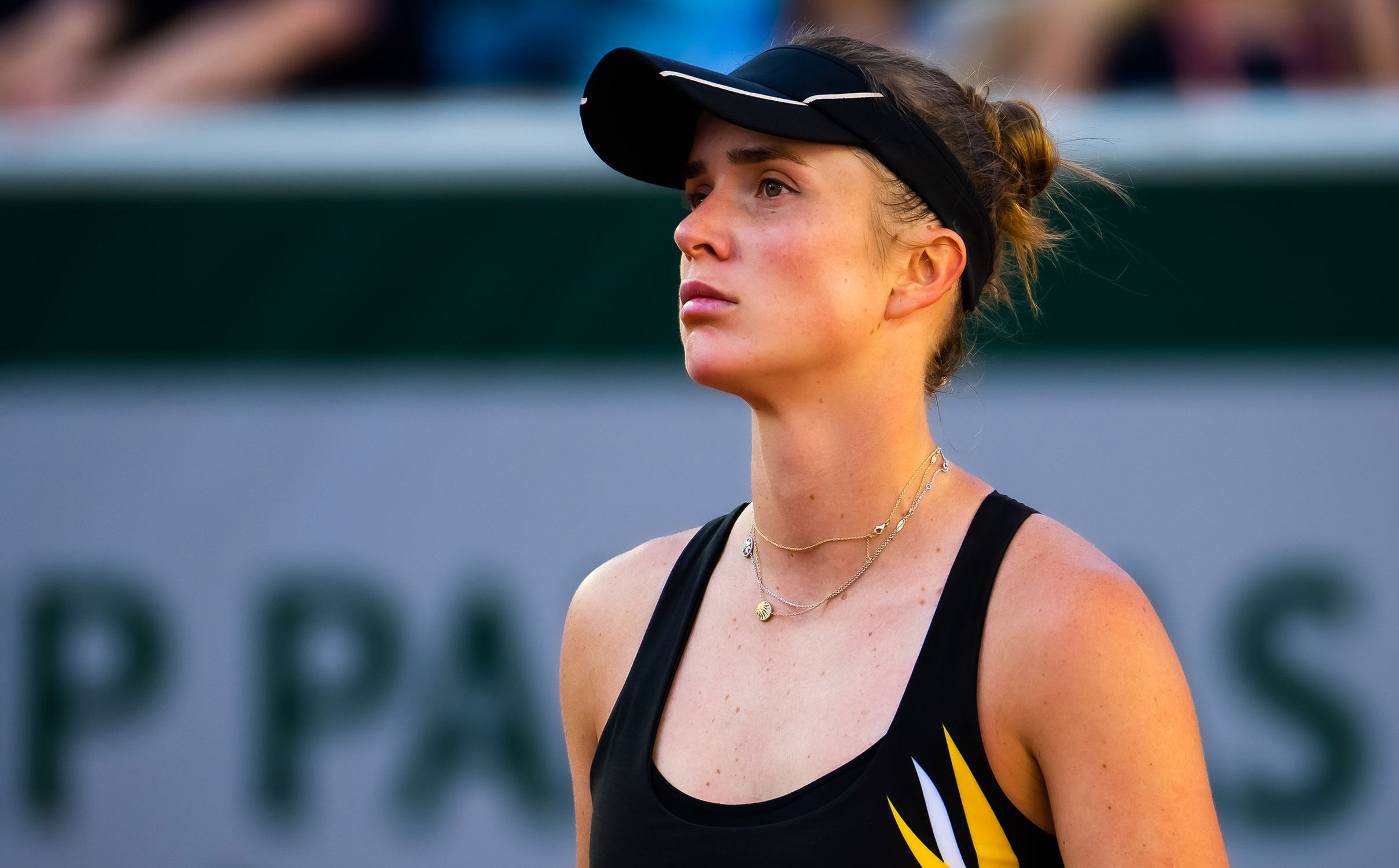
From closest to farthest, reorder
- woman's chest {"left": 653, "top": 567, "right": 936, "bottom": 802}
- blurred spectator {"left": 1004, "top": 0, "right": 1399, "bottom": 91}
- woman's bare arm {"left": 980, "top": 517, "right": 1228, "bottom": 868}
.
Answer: woman's bare arm {"left": 980, "top": 517, "right": 1228, "bottom": 868} < woman's chest {"left": 653, "top": 567, "right": 936, "bottom": 802} < blurred spectator {"left": 1004, "top": 0, "right": 1399, "bottom": 91}

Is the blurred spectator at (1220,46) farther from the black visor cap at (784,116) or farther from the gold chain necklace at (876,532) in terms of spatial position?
the gold chain necklace at (876,532)

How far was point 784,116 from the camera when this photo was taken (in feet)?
4.92

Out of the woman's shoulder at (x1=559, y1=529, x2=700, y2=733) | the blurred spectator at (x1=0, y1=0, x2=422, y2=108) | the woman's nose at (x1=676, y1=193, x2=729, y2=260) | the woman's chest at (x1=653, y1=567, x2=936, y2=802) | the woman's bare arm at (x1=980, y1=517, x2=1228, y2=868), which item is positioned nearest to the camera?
the woman's bare arm at (x1=980, y1=517, x2=1228, y2=868)

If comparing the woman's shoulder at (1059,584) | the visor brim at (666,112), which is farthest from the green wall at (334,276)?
the woman's shoulder at (1059,584)

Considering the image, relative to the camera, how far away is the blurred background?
3592 mm

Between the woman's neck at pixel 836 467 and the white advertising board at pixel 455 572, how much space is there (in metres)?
1.99

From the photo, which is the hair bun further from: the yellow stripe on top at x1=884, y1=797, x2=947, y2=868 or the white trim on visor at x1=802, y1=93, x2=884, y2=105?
the yellow stripe on top at x1=884, y1=797, x2=947, y2=868

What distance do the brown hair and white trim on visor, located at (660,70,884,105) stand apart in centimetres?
5

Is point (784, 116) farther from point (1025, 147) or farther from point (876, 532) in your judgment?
point (876, 532)

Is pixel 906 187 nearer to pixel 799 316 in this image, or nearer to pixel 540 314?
pixel 799 316

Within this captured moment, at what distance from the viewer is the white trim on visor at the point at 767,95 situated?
4.90 feet

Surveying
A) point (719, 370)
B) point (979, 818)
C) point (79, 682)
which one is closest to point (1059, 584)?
point (979, 818)

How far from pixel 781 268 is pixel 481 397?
243cm

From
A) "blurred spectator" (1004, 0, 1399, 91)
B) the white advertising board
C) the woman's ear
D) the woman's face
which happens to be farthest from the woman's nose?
"blurred spectator" (1004, 0, 1399, 91)
